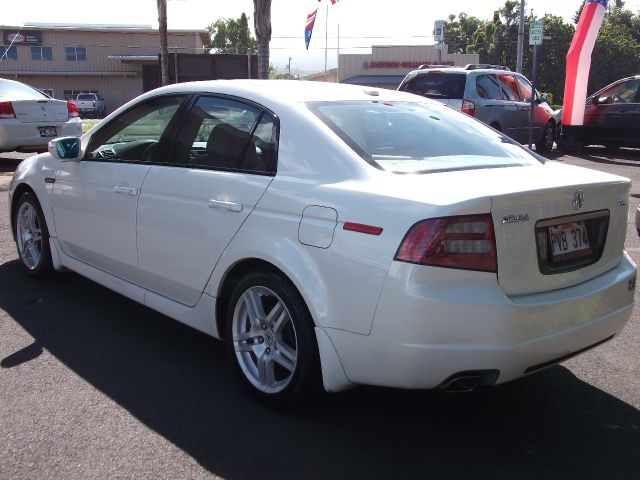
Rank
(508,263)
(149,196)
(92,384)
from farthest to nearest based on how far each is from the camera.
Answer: (149,196) → (92,384) → (508,263)

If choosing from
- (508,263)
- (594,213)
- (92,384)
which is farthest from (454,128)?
(92,384)

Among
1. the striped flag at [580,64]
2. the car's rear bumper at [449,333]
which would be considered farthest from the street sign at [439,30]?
the car's rear bumper at [449,333]

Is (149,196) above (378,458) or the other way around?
above

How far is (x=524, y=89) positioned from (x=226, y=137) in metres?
12.1

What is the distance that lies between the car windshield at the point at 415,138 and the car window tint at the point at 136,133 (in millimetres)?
1176

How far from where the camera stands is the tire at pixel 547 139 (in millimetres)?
15656

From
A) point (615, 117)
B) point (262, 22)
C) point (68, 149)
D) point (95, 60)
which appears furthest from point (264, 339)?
point (95, 60)

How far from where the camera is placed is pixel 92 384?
12.0ft

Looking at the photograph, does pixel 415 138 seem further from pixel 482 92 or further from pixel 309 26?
pixel 309 26

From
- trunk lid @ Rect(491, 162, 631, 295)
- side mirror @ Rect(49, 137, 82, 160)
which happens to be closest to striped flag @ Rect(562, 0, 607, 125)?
trunk lid @ Rect(491, 162, 631, 295)

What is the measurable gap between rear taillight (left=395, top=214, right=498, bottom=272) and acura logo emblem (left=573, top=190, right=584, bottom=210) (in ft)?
1.84

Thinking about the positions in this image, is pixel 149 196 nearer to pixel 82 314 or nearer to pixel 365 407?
pixel 82 314

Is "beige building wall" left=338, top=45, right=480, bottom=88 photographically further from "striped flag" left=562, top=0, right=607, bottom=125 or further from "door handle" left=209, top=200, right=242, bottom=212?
"door handle" left=209, top=200, right=242, bottom=212

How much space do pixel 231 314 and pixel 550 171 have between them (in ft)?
5.87
